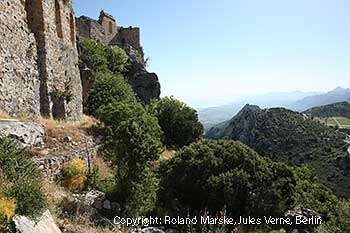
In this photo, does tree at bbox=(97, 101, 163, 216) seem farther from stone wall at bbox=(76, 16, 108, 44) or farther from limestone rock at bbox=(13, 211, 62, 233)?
stone wall at bbox=(76, 16, 108, 44)

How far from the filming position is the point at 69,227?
8.33 metres

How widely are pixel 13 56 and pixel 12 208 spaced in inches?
445

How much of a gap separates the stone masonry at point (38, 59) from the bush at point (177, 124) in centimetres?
1196

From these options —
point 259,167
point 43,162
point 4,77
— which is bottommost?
point 259,167

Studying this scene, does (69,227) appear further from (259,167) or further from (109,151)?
(259,167)

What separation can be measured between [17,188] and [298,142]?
8591cm

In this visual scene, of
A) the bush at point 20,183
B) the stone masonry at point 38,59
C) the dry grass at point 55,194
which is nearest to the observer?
the bush at point 20,183

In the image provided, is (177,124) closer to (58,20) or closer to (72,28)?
(72,28)

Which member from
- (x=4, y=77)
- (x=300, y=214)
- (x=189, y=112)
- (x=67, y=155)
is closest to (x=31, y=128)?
(x=67, y=155)

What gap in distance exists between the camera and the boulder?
12453mm

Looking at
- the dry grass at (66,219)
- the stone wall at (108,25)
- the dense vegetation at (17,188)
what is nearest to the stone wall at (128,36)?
the stone wall at (108,25)

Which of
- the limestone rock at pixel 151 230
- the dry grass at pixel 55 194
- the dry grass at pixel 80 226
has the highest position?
the dry grass at pixel 55 194

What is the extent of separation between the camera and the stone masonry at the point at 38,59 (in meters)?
15.7

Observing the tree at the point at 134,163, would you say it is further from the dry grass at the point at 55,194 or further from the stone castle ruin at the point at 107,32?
the stone castle ruin at the point at 107,32
